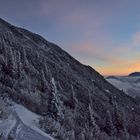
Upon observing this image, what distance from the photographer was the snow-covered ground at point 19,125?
6.22m

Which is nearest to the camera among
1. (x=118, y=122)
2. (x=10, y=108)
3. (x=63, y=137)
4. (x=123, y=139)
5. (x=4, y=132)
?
(x=4, y=132)

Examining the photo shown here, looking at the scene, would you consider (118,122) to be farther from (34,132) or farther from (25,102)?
(34,132)

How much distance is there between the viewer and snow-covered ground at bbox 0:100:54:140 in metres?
6.22

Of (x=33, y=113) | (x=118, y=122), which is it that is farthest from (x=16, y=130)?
(x=118, y=122)

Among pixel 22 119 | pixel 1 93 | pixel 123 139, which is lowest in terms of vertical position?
pixel 123 139

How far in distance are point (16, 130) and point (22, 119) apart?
31.3 inches

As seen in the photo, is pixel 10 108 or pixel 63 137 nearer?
pixel 63 137

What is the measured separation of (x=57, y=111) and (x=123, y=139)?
7499 millimetres

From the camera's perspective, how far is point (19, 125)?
22.3 ft

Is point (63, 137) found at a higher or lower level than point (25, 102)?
lower

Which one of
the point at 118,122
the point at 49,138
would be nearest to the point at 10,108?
the point at 49,138

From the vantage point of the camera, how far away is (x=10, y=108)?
312 inches

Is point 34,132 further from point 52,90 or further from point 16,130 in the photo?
point 52,90

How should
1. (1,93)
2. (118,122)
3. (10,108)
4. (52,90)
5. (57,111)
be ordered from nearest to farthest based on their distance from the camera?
(10,108), (1,93), (57,111), (52,90), (118,122)
